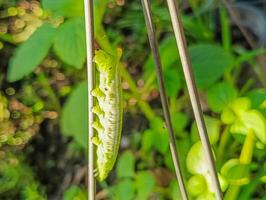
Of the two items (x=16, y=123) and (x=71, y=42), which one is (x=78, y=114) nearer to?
(x=71, y=42)

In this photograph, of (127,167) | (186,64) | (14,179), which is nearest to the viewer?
(186,64)

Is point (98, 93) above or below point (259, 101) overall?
above

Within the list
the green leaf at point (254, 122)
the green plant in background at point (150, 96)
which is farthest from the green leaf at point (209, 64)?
the green leaf at point (254, 122)

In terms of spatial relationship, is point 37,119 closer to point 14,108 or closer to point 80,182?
point 14,108

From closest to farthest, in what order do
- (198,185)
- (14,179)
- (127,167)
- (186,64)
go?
(186,64)
(198,185)
(127,167)
(14,179)

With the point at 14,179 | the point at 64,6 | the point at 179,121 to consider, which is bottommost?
the point at 14,179

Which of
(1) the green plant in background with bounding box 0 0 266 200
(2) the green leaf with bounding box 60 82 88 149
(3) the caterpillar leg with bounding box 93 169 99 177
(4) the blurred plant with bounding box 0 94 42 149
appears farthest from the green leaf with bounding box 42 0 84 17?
(4) the blurred plant with bounding box 0 94 42 149

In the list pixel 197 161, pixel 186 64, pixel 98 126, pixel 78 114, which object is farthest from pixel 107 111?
pixel 78 114

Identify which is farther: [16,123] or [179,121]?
[16,123]
